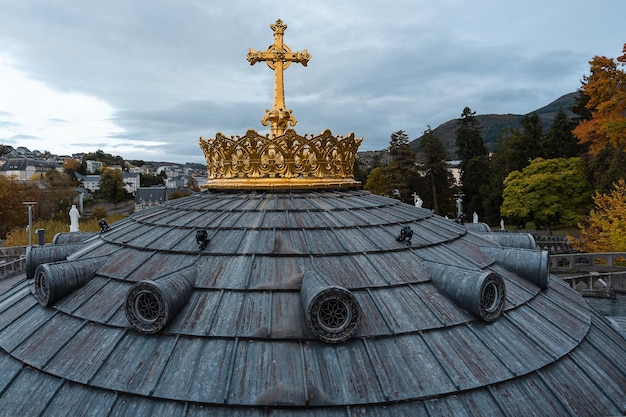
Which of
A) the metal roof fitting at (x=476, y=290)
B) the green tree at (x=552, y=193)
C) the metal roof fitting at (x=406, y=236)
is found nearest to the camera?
the metal roof fitting at (x=476, y=290)

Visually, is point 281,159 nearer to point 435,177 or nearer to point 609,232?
point 609,232

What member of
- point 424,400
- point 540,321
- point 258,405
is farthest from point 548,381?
point 258,405

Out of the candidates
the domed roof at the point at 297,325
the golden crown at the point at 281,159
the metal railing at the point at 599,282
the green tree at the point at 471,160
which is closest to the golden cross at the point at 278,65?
the golden crown at the point at 281,159

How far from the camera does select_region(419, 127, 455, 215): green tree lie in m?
75.9

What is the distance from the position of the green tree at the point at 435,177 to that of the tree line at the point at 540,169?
176 millimetres

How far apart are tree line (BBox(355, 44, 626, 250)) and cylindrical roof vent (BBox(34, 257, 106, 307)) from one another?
33.3 m

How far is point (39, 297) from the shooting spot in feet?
28.0

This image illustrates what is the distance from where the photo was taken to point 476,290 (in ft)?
23.5

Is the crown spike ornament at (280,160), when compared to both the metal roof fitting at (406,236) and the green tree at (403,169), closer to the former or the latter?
the metal roof fitting at (406,236)

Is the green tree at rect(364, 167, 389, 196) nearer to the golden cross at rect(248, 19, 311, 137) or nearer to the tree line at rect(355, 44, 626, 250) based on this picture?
the tree line at rect(355, 44, 626, 250)

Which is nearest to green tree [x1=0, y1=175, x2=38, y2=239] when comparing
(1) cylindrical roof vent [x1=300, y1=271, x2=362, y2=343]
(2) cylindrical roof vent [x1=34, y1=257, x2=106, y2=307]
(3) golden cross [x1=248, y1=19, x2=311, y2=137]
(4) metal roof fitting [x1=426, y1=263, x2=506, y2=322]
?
(3) golden cross [x1=248, y1=19, x2=311, y2=137]

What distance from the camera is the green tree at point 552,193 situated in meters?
55.5

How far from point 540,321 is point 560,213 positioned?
184 ft

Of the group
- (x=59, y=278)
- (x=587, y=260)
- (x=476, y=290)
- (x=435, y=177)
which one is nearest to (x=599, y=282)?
(x=587, y=260)
